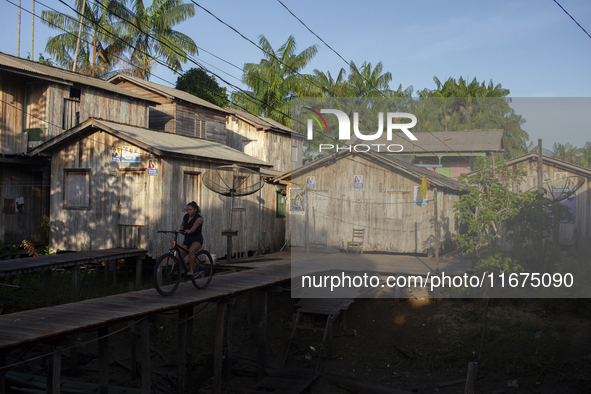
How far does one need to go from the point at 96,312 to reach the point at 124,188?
24.7ft

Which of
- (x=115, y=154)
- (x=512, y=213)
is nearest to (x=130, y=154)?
(x=115, y=154)

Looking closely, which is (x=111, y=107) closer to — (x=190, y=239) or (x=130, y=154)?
(x=130, y=154)

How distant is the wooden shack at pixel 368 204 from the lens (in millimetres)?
17016

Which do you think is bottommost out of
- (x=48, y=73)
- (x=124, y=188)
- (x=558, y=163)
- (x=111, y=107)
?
(x=124, y=188)

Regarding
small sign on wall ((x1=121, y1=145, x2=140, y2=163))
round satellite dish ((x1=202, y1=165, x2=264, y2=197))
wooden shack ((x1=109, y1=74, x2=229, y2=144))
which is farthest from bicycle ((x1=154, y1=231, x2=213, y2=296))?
wooden shack ((x1=109, y1=74, x2=229, y2=144))

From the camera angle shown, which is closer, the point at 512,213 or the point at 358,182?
the point at 512,213

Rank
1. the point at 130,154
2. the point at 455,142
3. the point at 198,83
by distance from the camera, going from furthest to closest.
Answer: the point at 198,83 → the point at 455,142 → the point at 130,154

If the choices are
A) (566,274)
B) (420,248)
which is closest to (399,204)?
(420,248)

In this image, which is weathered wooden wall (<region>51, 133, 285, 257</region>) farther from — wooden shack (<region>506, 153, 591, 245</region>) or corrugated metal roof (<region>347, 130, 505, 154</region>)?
wooden shack (<region>506, 153, 591, 245</region>)

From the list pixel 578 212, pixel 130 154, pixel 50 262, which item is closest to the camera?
pixel 50 262

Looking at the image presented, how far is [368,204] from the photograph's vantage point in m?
18.1

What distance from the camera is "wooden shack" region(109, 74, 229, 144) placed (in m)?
23.0

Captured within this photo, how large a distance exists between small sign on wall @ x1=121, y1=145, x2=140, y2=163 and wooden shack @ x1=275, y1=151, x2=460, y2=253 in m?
6.20

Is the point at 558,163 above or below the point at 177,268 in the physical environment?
above
